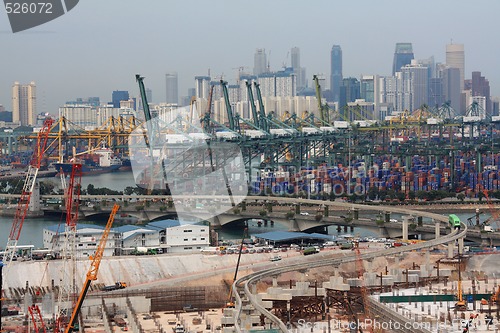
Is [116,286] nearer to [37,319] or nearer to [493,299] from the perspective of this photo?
[37,319]

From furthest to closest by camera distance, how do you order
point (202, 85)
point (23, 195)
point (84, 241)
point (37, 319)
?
point (202, 85) < point (23, 195) < point (84, 241) < point (37, 319)

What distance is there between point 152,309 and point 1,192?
9219mm

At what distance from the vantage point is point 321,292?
715cm

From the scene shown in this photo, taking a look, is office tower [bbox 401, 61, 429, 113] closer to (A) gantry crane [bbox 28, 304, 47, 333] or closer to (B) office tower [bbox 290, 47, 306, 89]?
(B) office tower [bbox 290, 47, 306, 89]

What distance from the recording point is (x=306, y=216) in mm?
12211

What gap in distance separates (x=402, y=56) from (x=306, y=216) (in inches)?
1355

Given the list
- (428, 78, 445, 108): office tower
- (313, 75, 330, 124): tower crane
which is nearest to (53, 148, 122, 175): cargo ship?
(313, 75, 330, 124): tower crane

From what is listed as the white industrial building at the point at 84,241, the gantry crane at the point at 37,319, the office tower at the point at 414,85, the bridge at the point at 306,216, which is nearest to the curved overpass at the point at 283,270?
the bridge at the point at 306,216

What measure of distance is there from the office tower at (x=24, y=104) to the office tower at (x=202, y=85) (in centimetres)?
553

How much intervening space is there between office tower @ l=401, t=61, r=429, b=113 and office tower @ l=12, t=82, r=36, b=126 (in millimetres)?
12321

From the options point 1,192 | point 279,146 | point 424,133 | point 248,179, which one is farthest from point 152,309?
point 424,133

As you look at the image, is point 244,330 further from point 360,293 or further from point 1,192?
point 1,192

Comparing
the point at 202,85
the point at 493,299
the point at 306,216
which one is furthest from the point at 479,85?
the point at 493,299

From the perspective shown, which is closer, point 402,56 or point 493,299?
point 493,299
